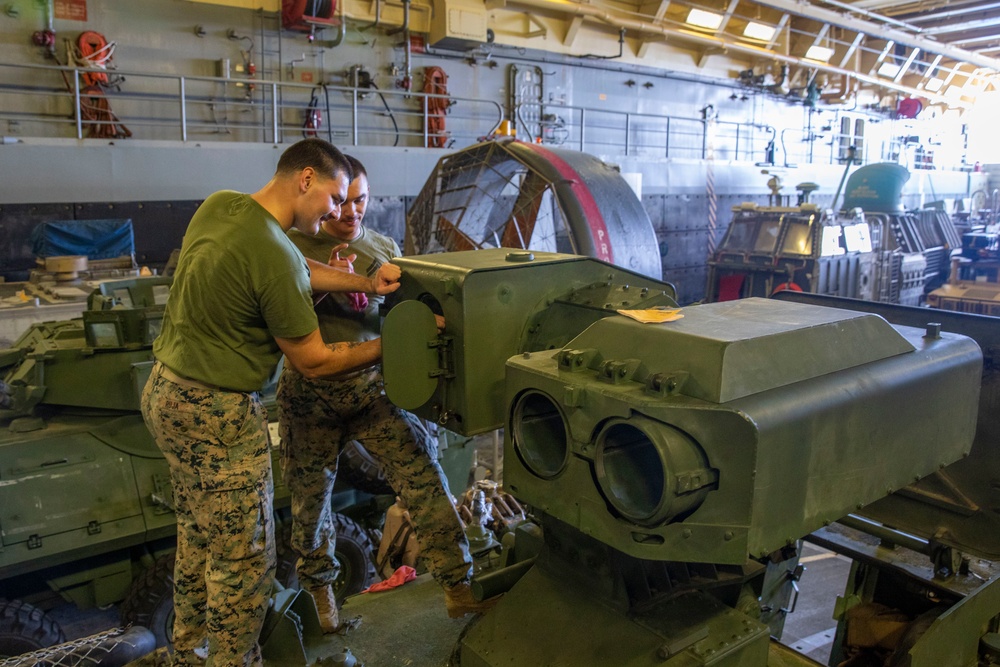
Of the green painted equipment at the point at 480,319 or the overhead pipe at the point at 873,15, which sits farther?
the overhead pipe at the point at 873,15

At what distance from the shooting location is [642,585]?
2135 mm

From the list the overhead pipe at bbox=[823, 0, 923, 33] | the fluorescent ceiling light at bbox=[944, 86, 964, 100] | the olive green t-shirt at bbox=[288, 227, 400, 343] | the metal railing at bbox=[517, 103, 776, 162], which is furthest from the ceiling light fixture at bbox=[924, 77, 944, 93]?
the olive green t-shirt at bbox=[288, 227, 400, 343]

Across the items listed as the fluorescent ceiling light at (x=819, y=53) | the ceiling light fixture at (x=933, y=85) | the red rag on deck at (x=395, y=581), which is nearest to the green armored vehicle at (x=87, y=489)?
the red rag on deck at (x=395, y=581)

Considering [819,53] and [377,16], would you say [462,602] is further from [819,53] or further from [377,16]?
[819,53]

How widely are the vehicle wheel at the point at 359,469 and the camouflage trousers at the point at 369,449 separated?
147cm

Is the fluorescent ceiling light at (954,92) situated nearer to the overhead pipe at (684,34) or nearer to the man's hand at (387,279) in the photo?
the overhead pipe at (684,34)

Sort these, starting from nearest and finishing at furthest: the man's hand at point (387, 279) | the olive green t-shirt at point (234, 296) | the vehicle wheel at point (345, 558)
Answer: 1. the olive green t-shirt at point (234, 296)
2. the man's hand at point (387, 279)
3. the vehicle wheel at point (345, 558)

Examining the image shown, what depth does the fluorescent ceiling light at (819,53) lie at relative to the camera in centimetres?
1523

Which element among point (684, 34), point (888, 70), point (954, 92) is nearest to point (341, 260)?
point (684, 34)

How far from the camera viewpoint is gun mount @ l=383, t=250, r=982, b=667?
66.4 inches

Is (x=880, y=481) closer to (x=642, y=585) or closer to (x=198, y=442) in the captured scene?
(x=642, y=585)

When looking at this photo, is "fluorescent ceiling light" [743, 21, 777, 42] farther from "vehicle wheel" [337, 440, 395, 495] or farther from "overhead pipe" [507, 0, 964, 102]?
"vehicle wheel" [337, 440, 395, 495]

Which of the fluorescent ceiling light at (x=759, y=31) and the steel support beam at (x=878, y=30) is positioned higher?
the steel support beam at (x=878, y=30)

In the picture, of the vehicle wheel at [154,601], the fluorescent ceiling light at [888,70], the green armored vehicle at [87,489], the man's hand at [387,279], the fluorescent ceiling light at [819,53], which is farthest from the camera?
the fluorescent ceiling light at [888,70]
